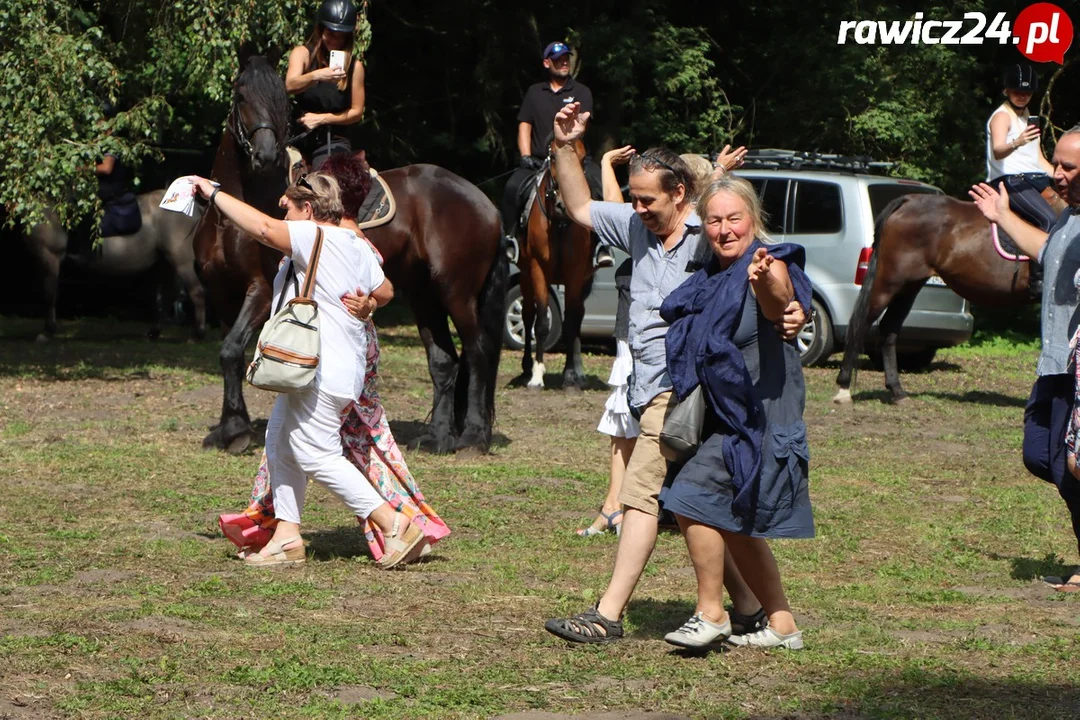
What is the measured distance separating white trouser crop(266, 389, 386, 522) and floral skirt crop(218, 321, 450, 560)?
0.37ft

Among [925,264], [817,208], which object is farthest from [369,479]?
[817,208]

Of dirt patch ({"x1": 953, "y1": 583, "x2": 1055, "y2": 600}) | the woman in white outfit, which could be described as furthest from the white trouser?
dirt patch ({"x1": 953, "y1": 583, "x2": 1055, "y2": 600})

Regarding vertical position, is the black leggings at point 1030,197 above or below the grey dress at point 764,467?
above

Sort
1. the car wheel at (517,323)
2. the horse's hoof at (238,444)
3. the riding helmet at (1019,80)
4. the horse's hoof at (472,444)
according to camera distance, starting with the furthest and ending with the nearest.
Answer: the car wheel at (517,323) < the riding helmet at (1019,80) < the horse's hoof at (472,444) < the horse's hoof at (238,444)

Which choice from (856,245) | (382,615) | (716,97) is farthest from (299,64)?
(716,97)

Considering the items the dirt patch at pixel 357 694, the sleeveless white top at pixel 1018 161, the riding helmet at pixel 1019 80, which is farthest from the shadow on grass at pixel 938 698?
the sleeveless white top at pixel 1018 161

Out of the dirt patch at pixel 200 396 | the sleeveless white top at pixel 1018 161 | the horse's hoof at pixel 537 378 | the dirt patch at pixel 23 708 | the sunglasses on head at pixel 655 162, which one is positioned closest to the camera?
the dirt patch at pixel 23 708

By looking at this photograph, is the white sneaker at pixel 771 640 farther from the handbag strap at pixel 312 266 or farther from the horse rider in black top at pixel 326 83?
the horse rider in black top at pixel 326 83

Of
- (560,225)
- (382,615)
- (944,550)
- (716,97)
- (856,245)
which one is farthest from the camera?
(716,97)

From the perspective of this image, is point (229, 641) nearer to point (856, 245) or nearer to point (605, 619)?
point (605, 619)

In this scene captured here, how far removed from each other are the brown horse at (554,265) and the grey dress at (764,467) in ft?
28.0

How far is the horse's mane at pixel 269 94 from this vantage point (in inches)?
372

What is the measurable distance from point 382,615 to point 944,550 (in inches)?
123

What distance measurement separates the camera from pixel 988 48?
77.3 feet
